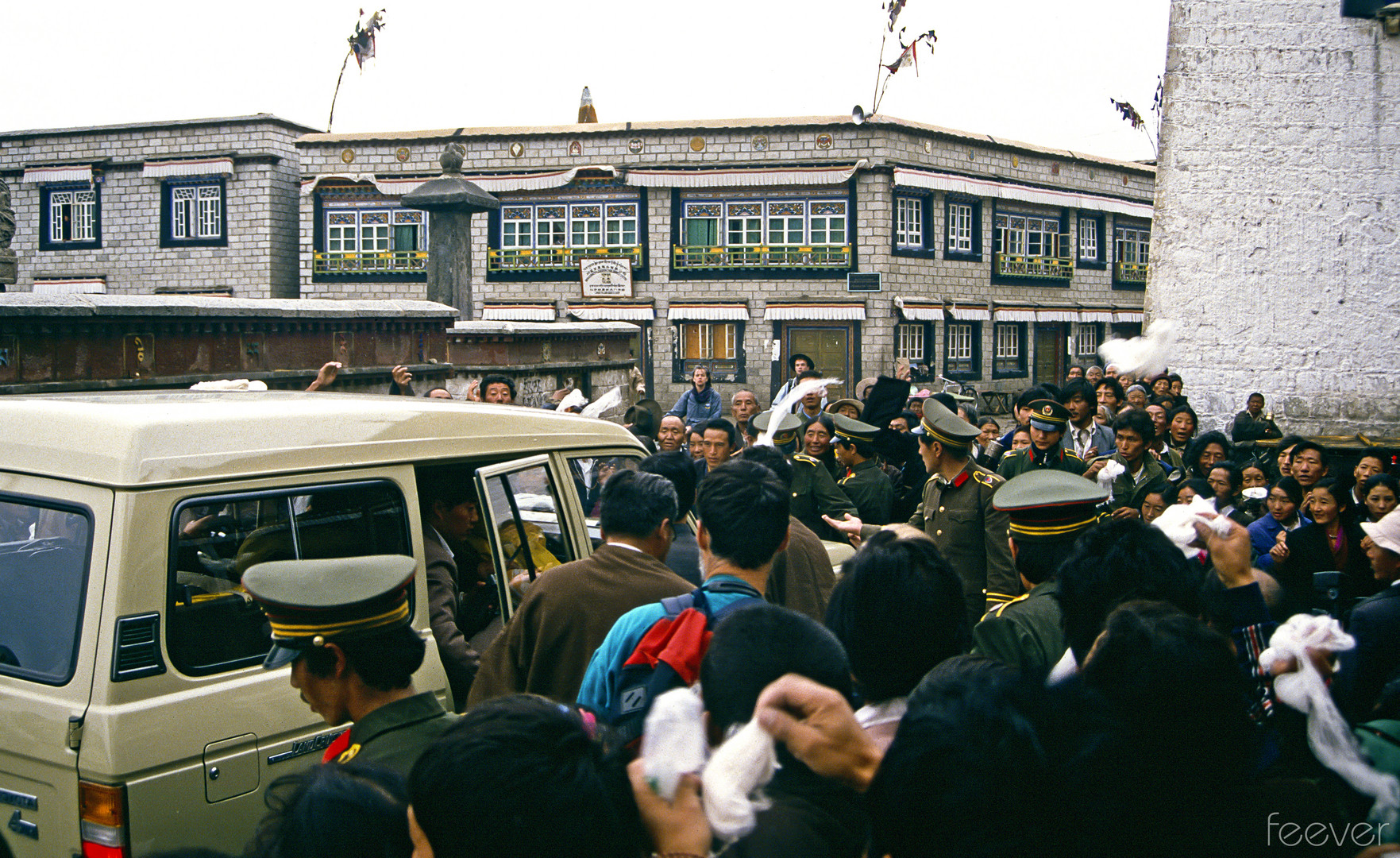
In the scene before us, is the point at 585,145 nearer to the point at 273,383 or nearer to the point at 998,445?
the point at 273,383

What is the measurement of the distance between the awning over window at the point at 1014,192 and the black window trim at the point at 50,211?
22608 millimetres

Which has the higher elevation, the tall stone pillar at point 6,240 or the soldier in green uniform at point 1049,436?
the tall stone pillar at point 6,240

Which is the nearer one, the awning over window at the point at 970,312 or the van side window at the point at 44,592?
the van side window at the point at 44,592

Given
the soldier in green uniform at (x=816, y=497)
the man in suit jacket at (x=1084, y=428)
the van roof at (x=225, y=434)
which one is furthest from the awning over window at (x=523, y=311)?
the van roof at (x=225, y=434)

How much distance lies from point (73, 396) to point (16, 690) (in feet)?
3.66

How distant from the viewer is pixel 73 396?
11.4ft

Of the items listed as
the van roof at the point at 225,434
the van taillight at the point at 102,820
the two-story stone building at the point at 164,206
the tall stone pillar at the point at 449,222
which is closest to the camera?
the van taillight at the point at 102,820

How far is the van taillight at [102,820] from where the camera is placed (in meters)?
2.61

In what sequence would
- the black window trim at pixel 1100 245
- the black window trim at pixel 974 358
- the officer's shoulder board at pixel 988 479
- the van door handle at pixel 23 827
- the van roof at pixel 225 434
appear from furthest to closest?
the black window trim at pixel 1100 245 < the black window trim at pixel 974 358 < the officer's shoulder board at pixel 988 479 < the van roof at pixel 225 434 < the van door handle at pixel 23 827

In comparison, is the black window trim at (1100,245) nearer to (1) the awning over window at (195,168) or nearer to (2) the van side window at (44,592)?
(1) the awning over window at (195,168)

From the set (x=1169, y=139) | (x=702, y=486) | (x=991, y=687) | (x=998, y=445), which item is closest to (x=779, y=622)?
(x=991, y=687)

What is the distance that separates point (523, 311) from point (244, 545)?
25364mm

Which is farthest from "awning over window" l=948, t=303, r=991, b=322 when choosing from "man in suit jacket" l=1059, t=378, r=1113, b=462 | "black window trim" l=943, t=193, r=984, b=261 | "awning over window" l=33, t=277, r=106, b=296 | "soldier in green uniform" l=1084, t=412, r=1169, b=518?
"awning over window" l=33, t=277, r=106, b=296

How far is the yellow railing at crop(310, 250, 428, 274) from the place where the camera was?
28766 millimetres
